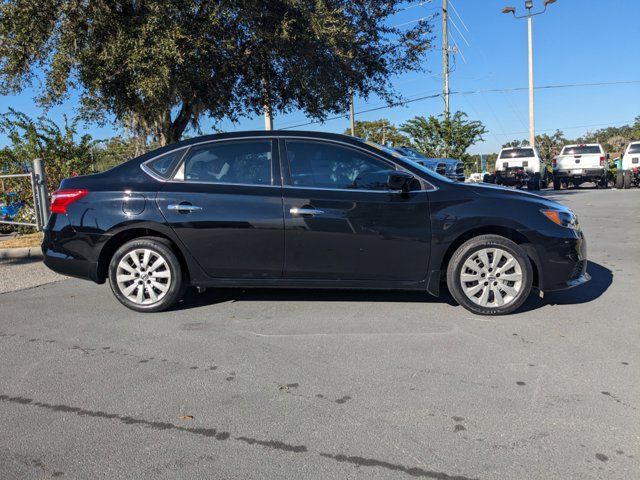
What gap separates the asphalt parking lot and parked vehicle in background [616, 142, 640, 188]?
850 inches

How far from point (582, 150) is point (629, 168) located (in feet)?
7.09

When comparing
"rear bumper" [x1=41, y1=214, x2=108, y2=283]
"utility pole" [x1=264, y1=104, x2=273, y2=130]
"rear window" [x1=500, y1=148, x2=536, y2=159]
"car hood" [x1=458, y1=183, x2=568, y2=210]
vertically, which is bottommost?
"rear bumper" [x1=41, y1=214, x2=108, y2=283]

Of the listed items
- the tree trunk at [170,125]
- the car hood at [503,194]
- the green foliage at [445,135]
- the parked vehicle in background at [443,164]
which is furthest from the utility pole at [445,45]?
the car hood at [503,194]

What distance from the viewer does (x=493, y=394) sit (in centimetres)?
323

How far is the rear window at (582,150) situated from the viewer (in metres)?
24.2

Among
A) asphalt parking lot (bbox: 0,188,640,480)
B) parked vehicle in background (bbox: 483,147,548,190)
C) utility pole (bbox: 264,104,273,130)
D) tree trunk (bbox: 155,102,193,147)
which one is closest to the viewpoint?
asphalt parking lot (bbox: 0,188,640,480)

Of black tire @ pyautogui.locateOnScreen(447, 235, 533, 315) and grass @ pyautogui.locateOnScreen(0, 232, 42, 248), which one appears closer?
black tire @ pyautogui.locateOnScreen(447, 235, 533, 315)

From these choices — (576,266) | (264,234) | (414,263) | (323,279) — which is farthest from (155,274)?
(576,266)

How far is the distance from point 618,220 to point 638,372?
9.14 meters

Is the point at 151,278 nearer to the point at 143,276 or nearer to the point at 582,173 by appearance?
the point at 143,276

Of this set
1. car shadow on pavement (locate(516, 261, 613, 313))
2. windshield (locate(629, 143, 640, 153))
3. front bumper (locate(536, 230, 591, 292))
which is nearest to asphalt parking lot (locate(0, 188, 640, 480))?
car shadow on pavement (locate(516, 261, 613, 313))

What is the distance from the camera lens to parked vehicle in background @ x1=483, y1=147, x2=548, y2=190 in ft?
72.9

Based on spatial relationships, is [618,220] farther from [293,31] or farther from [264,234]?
[264,234]

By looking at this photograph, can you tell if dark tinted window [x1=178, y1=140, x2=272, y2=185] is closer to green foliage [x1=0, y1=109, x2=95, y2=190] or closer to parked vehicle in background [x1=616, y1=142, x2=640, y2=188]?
green foliage [x1=0, y1=109, x2=95, y2=190]
